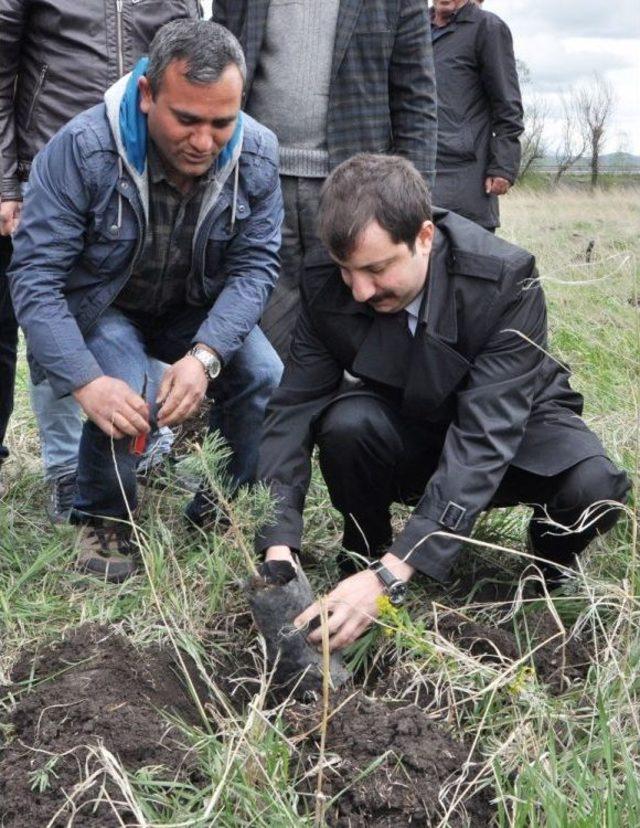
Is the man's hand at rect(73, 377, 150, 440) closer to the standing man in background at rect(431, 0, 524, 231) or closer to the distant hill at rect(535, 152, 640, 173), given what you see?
the standing man in background at rect(431, 0, 524, 231)

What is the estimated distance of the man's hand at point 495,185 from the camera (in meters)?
5.57

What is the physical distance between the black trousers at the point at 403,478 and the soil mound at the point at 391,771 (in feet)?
2.20

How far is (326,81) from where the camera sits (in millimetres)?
3793

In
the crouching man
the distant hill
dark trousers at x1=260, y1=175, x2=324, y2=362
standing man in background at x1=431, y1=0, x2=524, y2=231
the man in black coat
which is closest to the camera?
the man in black coat

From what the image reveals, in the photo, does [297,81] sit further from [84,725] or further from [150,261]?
[84,725]

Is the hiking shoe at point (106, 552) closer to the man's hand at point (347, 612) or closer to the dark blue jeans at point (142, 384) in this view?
the dark blue jeans at point (142, 384)

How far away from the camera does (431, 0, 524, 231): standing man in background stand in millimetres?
5402

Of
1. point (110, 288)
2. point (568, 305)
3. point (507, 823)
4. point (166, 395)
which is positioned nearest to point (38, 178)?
point (110, 288)

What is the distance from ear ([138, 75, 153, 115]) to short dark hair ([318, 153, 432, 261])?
56cm

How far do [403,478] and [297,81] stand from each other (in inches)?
59.7

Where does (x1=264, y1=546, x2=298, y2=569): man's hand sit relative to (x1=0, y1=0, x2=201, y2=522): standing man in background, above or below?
below

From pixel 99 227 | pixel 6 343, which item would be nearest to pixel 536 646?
pixel 99 227

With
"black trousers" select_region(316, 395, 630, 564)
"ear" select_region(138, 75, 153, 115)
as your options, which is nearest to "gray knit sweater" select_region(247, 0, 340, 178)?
"ear" select_region(138, 75, 153, 115)

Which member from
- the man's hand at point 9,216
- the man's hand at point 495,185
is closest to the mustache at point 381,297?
the man's hand at point 9,216
